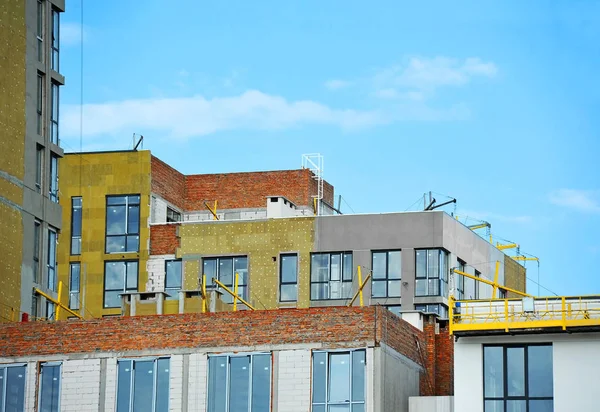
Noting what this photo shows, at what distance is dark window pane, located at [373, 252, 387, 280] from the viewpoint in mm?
101438

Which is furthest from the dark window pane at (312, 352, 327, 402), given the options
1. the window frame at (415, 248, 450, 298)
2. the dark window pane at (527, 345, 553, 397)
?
the window frame at (415, 248, 450, 298)

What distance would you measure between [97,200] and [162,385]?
114 ft

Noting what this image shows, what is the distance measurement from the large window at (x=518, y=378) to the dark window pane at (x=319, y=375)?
5.97 metres

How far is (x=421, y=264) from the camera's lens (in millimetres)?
101000

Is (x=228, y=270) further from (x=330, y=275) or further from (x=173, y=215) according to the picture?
(x=173, y=215)

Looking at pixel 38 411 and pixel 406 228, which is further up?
pixel 406 228

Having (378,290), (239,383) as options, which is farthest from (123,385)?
(378,290)

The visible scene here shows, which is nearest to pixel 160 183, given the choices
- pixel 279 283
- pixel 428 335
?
pixel 279 283

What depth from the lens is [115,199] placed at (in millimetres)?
106562

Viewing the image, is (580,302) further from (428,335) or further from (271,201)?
(271,201)

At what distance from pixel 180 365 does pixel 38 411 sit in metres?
6.06

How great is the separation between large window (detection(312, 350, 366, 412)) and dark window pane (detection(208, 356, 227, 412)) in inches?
137

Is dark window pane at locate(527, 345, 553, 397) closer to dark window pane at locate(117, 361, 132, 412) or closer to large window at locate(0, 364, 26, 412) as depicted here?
dark window pane at locate(117, 361, 132, 412)

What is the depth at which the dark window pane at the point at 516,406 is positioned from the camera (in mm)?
69375
